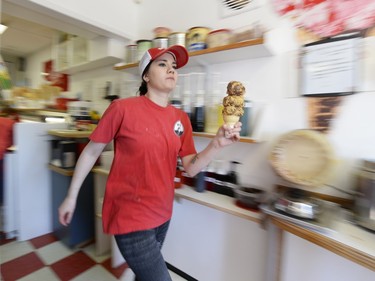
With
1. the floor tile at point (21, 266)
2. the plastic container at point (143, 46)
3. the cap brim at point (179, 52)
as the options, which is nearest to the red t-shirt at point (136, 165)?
the cap brim at point (179, 52)

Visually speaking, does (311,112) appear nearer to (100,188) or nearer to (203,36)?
(203,36)

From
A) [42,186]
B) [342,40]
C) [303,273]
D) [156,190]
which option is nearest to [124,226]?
[156,190]

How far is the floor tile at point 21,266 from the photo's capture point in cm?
139

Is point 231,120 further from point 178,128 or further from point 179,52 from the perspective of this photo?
point 179,52

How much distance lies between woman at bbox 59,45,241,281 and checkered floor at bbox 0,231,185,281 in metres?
0.83

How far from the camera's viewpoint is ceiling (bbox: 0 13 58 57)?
2504mm

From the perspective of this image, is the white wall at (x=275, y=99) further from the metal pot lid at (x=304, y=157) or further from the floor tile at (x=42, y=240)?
the floor tile at (x=42, y=240)

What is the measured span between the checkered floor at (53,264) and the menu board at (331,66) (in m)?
1.46

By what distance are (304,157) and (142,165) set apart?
2.17 ft

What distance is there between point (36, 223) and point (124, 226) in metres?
1.66

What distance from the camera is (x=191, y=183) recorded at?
49.8 inches

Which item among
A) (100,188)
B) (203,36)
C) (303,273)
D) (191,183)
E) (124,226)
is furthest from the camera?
(100,188)

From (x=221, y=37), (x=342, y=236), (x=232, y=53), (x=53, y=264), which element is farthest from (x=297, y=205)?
(x=53, y=264)

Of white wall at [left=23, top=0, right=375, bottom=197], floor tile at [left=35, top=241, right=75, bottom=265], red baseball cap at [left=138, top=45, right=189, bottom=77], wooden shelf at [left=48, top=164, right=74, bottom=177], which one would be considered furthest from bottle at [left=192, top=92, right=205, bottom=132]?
floor tile at [left=35, top=241, right=75, bottom=265]
